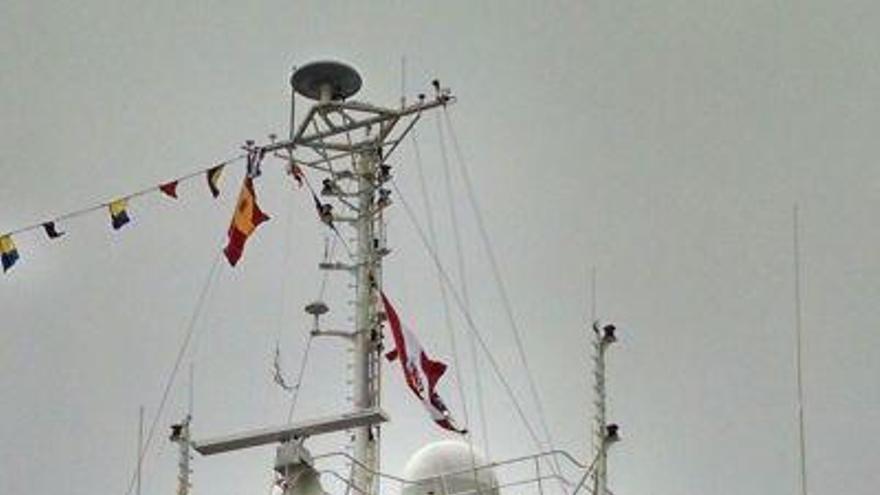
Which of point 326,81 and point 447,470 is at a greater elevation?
point 326,81

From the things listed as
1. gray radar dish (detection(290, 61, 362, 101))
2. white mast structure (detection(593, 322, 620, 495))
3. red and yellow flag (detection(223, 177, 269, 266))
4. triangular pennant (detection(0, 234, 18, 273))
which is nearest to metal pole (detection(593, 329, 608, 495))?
white mast structure (detection(593, 322, 620, 495))

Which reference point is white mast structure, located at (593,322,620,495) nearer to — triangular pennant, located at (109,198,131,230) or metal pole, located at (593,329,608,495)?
metal pole, located at (593,329,608,495)

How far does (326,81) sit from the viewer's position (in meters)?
20.4

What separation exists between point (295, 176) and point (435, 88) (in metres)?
2.11

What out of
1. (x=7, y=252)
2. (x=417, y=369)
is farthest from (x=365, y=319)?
(x=7, y=252)

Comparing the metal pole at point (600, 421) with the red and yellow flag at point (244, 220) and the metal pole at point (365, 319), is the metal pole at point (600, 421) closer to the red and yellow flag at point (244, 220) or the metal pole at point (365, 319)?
the metal pole at point (365, 319)

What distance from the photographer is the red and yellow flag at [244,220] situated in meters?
21.7

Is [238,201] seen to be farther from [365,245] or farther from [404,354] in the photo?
[404,354]

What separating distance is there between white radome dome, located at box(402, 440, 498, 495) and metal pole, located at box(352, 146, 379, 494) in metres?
0.75

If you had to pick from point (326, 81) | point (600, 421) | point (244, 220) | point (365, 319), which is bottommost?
point (600, 421)

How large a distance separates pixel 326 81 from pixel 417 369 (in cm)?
365

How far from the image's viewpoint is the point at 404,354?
66.2 feet

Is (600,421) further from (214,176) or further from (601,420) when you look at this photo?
(214,176)

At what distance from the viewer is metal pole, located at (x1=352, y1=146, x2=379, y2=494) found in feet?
64.5
